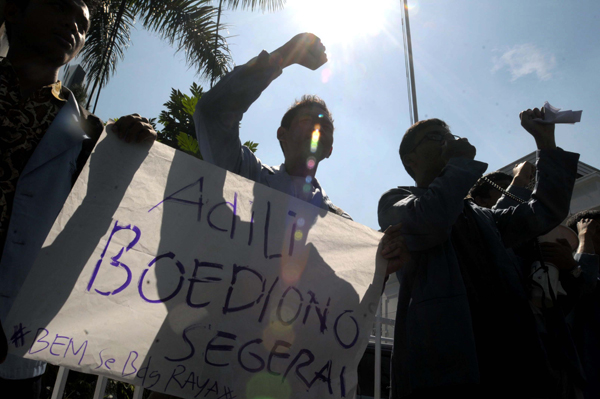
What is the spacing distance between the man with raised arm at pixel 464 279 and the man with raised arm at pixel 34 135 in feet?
3.73

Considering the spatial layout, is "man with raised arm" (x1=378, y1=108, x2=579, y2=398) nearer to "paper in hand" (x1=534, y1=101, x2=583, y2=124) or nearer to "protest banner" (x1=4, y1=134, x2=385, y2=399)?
"paper in hand" (x1=534, y1=101, x2=583, y2=124)

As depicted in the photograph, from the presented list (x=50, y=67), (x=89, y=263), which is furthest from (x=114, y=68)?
(x=89, y=263)

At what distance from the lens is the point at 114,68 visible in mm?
8102

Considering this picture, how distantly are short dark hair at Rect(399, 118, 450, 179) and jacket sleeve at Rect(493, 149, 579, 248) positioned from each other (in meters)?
0.48

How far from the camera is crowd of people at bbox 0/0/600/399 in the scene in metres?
1.18

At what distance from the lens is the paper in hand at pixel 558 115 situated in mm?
1761

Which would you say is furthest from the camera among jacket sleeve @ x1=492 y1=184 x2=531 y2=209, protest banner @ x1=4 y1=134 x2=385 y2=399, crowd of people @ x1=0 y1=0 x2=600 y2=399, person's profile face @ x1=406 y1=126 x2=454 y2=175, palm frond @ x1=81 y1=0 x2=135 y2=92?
palm frond @ x1=81 y1=0 x2=135 y2=92

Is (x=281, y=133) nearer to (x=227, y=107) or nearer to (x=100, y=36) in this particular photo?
(x=227, y=107)

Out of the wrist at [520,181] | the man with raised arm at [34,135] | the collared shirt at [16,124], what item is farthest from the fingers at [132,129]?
the wrist at [520,181]

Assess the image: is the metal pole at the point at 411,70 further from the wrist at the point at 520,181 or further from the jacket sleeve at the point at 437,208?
the jacket sleeve at the point at 437,208

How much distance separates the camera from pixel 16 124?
1197 mm

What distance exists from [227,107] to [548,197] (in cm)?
149

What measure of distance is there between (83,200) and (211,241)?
397 millimetres

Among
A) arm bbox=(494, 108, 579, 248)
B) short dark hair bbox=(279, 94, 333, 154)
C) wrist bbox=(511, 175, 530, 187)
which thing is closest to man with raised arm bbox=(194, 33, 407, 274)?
short dark hair bbox=(279, 94, 333, 154)
